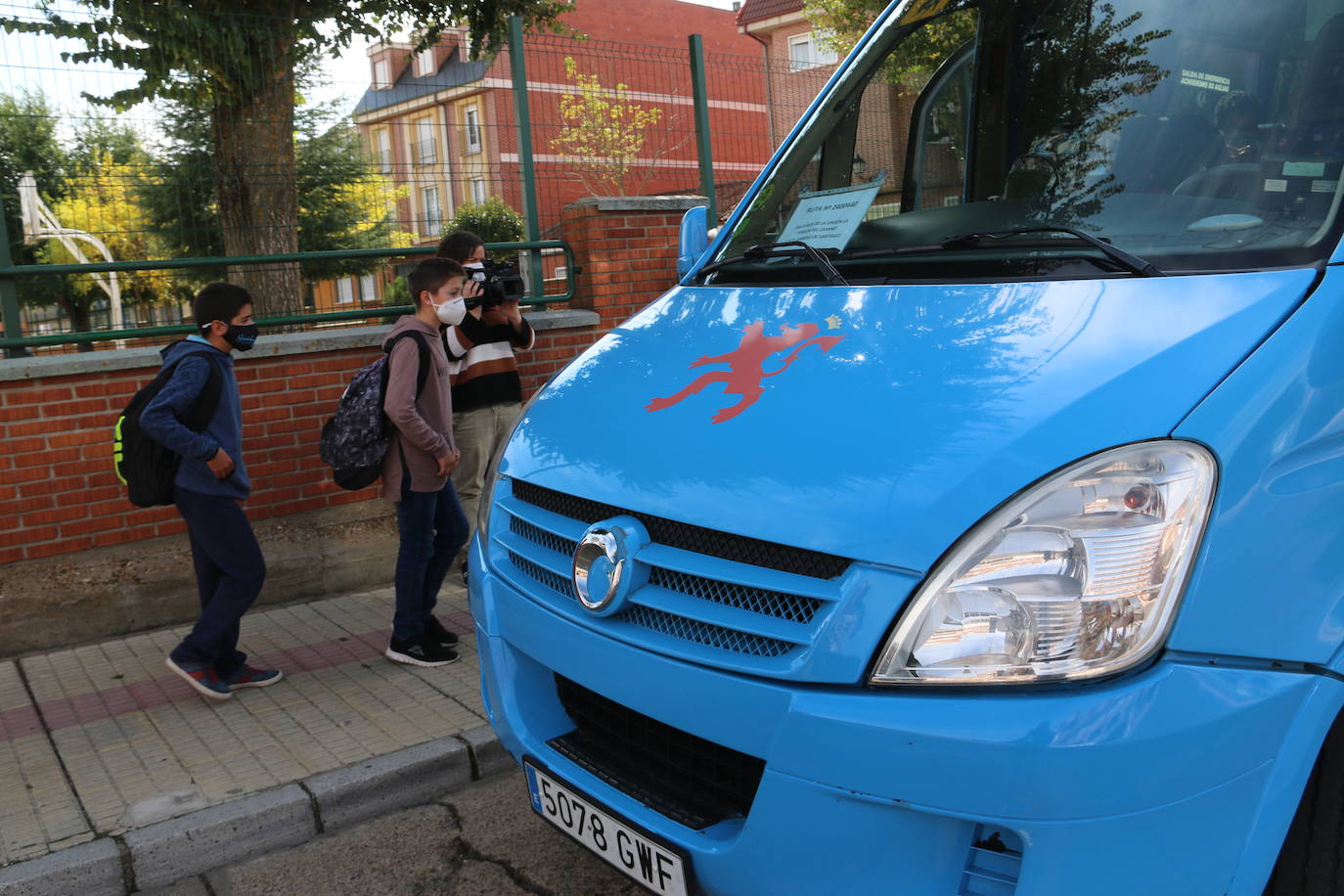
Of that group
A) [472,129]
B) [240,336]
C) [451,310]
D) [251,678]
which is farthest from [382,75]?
[251,678]

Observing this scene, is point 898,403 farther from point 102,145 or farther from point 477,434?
point 102,145

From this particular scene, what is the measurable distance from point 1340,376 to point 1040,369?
493 mm

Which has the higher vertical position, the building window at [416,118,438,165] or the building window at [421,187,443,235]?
the building window at [416,118,438,165]

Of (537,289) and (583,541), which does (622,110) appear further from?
(583,541)

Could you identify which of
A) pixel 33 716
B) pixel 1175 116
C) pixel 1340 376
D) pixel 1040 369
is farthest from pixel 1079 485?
pixel 33 716

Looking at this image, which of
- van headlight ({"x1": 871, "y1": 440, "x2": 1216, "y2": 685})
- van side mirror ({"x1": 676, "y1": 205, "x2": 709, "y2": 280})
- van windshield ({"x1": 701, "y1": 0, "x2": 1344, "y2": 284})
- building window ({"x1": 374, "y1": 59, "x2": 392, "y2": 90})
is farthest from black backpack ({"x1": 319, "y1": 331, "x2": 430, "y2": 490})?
van headlight ({"x1": 871, "y1": 440, "x2": 1216, "y2": 685})

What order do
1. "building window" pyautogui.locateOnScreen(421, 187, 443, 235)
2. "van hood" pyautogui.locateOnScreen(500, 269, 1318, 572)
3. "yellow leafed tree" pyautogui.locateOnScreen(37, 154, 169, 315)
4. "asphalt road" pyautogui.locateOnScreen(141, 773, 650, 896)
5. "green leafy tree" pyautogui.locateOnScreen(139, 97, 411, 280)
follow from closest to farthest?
"van hood" pyautogui.locateOnScreen(500, 269, 1318, 572)
"asphalt road" pyautogui.locateOnScreen(141, 773, 650, 896)
"yellow leafed tree" pyautogui.locateOnScreen(37, 154, 169, 315)
"green leafy tree" pyautogui.locateOnScreen(139, 97, 411, 280)
"building window" pyautogui.locateOnScreen(421, 187, 443, 235)

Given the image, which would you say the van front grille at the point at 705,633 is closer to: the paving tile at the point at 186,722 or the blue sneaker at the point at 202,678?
the paving tile at the point at 186,722

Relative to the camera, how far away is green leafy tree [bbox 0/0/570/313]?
5977mm

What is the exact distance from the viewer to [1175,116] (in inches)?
103

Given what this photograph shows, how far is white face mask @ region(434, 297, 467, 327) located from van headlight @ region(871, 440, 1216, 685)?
10.9 ft

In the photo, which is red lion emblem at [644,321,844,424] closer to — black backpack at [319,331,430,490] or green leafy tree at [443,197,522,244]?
black backpack at [319,331,430,490]

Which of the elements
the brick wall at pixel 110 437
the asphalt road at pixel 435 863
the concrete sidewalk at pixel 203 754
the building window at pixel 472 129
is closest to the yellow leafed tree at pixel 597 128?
the building window at pixel 472 129

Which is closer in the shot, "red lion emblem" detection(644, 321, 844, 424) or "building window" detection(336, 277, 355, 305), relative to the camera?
"red lion emblem" detection(644, 321, 844, 424)
